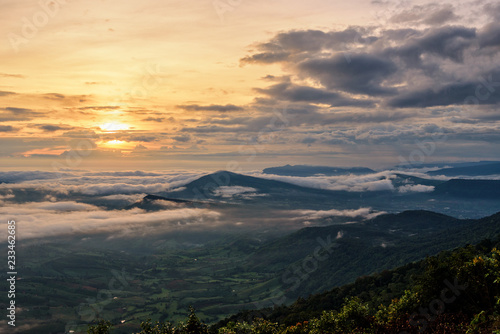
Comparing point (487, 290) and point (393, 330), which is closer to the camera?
point (393, 330)

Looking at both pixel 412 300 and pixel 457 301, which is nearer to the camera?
pixel 457 301

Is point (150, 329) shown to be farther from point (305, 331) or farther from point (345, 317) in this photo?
point (345, 317)

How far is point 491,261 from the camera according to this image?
190 feet

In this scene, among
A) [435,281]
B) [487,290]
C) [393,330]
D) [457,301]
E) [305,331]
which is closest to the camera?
[393,330]

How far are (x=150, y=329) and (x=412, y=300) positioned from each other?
52159mm

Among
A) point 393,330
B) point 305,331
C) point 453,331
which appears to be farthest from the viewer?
point 305,331

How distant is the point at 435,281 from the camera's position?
69.4 meters

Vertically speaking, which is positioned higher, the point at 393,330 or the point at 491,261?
the point at 491,261

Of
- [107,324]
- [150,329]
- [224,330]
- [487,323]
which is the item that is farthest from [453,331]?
[107,324]

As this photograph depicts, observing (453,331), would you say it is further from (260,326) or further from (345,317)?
(260,326)

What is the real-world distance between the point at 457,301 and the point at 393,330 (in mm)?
21611

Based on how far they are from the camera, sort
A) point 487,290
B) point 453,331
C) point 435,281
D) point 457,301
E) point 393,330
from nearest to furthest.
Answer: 1. point 453,331
2. point 393,330
3. point 487,290
4. point 457,301
5. point 435,281

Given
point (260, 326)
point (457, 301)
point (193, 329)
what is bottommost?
point (260, 326)

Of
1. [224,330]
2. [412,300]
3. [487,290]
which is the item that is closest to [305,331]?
[224,330]
